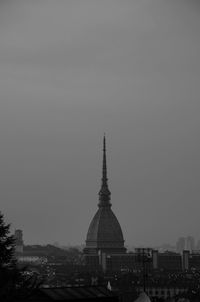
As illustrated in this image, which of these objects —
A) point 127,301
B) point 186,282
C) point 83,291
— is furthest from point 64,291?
point 186,282

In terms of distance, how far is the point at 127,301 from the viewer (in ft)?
297

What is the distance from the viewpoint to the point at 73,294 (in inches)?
1489

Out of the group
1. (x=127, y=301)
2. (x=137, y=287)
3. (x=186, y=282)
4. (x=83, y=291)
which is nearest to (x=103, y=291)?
(x=83, y=291)

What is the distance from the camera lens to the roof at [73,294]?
3708 cm

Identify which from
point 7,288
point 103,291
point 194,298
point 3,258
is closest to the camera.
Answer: point 7,288

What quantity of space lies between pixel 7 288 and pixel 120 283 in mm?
96014

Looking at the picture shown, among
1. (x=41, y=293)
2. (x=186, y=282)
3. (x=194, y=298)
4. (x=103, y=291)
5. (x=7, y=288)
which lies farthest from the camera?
(x=186, y=282)

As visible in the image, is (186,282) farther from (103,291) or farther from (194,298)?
(103,291)

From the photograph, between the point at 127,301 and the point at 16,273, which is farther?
the point at 127,301

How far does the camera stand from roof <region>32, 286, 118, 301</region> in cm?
3708

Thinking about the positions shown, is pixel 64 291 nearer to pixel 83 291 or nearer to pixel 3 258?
pixel 83 291

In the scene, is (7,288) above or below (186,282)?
below

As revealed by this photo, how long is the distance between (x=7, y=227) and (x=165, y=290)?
9340 cm

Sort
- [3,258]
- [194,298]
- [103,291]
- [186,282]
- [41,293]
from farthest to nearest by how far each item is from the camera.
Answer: [186,282]
[194,298]
[103,291]
[41,293]
[3,258]
